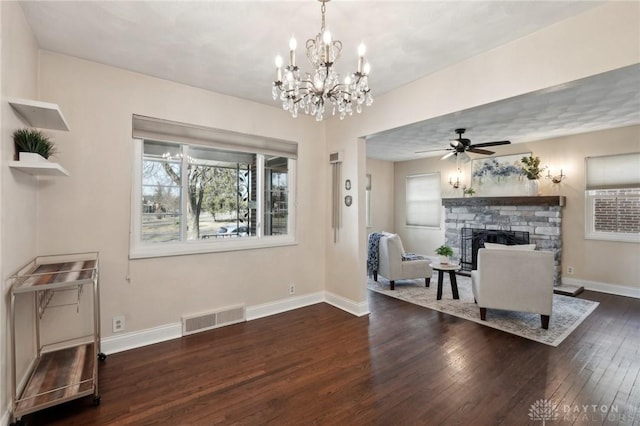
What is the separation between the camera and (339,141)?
4172 millimetres

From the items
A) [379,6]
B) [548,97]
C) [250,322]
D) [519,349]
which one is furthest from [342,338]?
[548,97]

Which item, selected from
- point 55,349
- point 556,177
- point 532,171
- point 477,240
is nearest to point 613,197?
point 556,177

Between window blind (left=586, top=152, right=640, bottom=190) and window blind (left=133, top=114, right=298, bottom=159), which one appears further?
window blind (left=586, top=152, right=640, bottom=190)

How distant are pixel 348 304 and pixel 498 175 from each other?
14.5ft

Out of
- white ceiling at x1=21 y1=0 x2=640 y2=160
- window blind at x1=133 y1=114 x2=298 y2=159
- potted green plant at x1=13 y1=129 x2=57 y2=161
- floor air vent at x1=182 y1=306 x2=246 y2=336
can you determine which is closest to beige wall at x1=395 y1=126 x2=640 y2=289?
white ceiling at x1=21 y1=0 x2=640 y2=160

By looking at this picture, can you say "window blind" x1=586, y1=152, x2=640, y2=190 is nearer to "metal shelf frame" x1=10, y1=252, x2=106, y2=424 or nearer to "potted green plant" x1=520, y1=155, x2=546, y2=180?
"potted green plant" x1=520, y1=155, x2=546, y2=180

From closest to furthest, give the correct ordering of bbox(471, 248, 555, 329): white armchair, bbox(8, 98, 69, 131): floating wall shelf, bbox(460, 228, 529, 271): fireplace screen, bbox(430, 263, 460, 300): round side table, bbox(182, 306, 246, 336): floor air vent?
1. bbox(8, 98, 69, 131): floating wall shelf
2. bbox(182, 306, 246, 336): floor air vent
3. bbox(471, 248, 555, 329): white armchair
4. bbox(430, 263, 460, 300): round side table
5. bbox(460, 228, 529, 271): fireplace screen

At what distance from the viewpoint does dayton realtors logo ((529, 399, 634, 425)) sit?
6.44ft

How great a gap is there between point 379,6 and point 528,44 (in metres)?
1.29

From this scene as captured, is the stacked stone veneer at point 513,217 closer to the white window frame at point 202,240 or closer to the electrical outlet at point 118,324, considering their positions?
the white window frame at point 202,240

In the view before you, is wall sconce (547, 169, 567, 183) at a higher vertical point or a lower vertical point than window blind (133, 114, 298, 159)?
lower

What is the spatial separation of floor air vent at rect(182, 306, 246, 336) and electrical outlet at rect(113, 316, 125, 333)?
559mm

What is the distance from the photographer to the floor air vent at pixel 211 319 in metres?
3.22

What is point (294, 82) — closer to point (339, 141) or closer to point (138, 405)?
point (339, 141)
